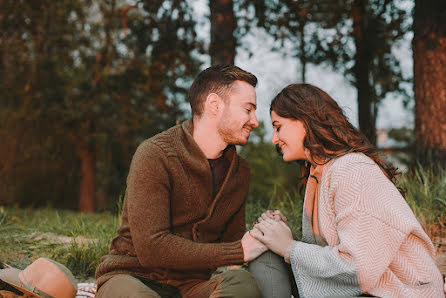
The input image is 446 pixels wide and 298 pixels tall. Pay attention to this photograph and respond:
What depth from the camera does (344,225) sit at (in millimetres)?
1987

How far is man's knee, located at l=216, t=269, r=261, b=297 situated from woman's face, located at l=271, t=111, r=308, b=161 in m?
0.69

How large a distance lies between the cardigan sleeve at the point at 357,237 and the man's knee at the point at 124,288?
2.61 feet

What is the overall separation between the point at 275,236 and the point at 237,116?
0.85 metres

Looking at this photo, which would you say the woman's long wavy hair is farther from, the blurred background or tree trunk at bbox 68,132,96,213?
tree trunk at bbox 68,132,96,213

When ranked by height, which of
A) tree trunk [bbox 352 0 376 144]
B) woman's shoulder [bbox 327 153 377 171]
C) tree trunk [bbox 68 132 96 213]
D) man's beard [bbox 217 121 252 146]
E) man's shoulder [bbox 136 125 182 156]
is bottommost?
tree trunk [bbox 68 132 96 213]

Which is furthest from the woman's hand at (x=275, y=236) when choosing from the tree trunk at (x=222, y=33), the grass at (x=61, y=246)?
the tree trunk at (x=222, y=33)

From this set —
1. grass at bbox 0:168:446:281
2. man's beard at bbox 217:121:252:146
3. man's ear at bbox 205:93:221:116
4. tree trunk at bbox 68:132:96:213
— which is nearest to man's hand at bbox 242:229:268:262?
man's beard at bbox 217:121:252:146

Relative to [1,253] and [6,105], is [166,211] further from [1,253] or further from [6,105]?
[6,105]

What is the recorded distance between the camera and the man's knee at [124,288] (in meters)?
2.21

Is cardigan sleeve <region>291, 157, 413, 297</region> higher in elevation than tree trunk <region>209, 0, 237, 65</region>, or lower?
lower

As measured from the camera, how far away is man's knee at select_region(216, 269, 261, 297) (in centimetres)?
218

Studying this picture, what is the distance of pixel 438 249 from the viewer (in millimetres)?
3877

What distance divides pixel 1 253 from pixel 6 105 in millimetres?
9803

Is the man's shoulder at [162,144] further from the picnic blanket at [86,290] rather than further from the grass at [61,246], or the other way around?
the grass at [61,246]
